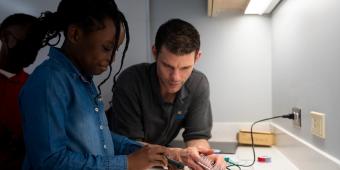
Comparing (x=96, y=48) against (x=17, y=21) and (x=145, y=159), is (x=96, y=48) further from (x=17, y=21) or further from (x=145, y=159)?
(x=17, y=21)

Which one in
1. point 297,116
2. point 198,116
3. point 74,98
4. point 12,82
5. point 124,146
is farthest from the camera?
point 198,116

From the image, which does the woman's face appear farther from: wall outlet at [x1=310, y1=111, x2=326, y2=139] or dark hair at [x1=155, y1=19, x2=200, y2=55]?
wall outlet at [x1=310, y1=111, x2=326, y2=139]

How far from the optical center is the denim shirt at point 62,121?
0.67 m

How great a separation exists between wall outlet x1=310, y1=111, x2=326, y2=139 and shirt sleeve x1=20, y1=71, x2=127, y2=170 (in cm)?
72

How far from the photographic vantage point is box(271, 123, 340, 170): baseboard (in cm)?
99

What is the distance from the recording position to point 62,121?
71 cm

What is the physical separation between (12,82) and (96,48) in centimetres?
51

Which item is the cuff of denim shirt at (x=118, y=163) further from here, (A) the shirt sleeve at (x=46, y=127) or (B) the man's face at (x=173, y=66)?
(B) the man's face at (x=173, y=66)

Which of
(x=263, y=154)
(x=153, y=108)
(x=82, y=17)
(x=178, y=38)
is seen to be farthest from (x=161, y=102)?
(x=82, y=17)

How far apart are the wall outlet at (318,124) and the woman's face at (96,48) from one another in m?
0.69

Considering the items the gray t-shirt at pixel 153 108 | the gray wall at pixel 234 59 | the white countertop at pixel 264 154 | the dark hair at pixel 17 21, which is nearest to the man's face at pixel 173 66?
the gray t-shirt at pixel 153 108

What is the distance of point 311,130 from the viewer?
1.14 metres

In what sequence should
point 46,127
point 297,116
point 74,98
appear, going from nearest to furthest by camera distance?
point 46,127 → point 74,98 → point 297,116

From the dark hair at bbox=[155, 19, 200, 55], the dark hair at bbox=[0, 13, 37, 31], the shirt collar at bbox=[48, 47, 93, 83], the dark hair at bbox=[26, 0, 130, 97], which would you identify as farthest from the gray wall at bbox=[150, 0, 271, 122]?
the shirt collar at bbox=[48, 47, 93, 83]
